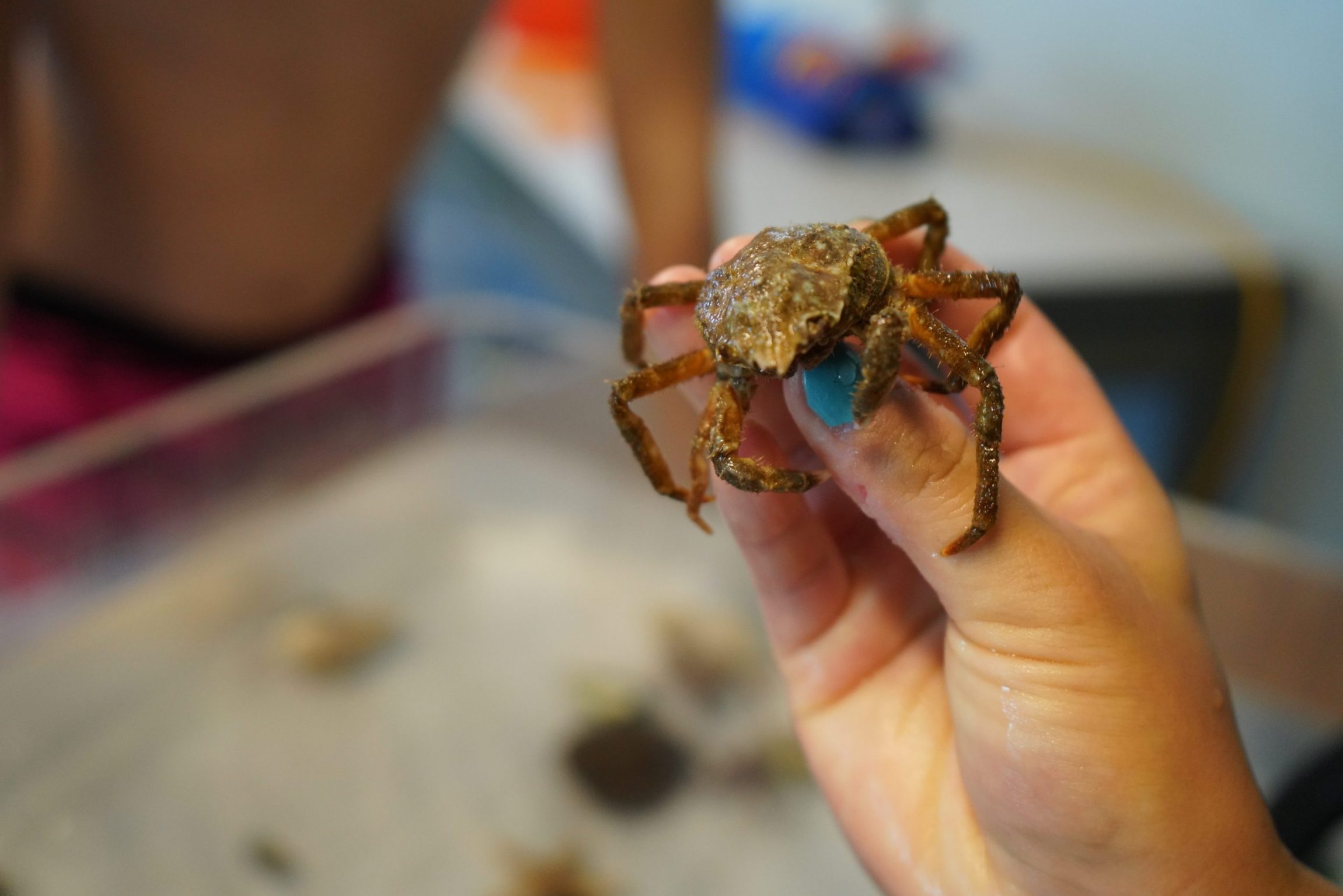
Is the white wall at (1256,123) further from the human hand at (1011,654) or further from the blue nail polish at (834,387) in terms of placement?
the blue nail polish at (834,387)

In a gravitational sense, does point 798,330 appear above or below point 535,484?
above

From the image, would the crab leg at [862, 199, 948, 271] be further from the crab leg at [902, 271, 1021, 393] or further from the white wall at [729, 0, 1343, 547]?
the white wall at [729, 0, 1343, 547]

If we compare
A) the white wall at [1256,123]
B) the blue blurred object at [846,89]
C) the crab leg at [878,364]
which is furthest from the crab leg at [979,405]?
the blue blurred object at [846,89]

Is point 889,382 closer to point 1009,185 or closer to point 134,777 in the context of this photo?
point 134,777

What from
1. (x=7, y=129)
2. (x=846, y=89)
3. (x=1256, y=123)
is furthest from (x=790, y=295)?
(x=846, y=89)

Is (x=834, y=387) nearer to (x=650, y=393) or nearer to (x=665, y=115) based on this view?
(x=650, y=393)
